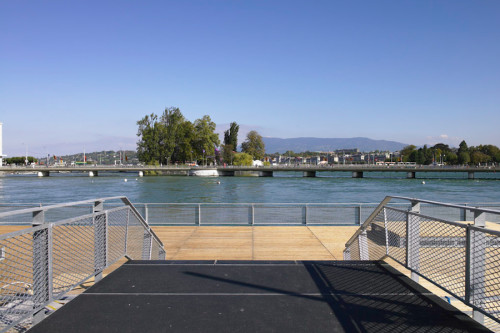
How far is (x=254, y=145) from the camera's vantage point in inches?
6516

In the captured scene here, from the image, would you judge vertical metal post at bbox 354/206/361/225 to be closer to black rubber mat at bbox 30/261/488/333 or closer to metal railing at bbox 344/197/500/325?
metal railing at bbox 344/197/500/325

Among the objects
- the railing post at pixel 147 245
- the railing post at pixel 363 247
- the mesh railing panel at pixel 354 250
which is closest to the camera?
the railing post at pixel 363 247

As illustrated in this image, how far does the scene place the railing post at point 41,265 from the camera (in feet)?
11.8

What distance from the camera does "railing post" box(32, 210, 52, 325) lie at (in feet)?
11.8

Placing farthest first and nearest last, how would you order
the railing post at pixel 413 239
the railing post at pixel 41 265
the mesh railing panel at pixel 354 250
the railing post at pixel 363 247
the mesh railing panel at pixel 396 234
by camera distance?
the mesh railing panel at pixel 354 250 < the railing post at pixel 363 247 < the mesh railing panel at pixel 396 234 < the railing post at pixel 413 239 < the railing post at pixel 41 265

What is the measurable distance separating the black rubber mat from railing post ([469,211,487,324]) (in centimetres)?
21

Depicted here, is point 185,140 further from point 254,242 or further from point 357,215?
point 254,242

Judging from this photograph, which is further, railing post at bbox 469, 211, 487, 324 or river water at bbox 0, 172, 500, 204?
river water at bbox 0, 172, 500, 204

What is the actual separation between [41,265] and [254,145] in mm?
162173

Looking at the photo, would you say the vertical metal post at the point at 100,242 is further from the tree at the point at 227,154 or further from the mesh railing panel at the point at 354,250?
the tree at the point at 227,154

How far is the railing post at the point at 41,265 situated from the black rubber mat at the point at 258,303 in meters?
0.17

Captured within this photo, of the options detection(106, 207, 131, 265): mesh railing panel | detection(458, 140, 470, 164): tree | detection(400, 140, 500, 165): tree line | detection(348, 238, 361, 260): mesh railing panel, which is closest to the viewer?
detection(106, 207, 131, 265): mesh railing panel

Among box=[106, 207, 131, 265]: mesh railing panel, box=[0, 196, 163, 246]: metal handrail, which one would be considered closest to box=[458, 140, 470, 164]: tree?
box=[0, 196, 163, 246]: metal handrail

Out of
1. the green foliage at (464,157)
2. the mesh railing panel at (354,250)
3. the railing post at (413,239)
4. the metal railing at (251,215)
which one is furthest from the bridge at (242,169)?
the railing post at (413,239)
